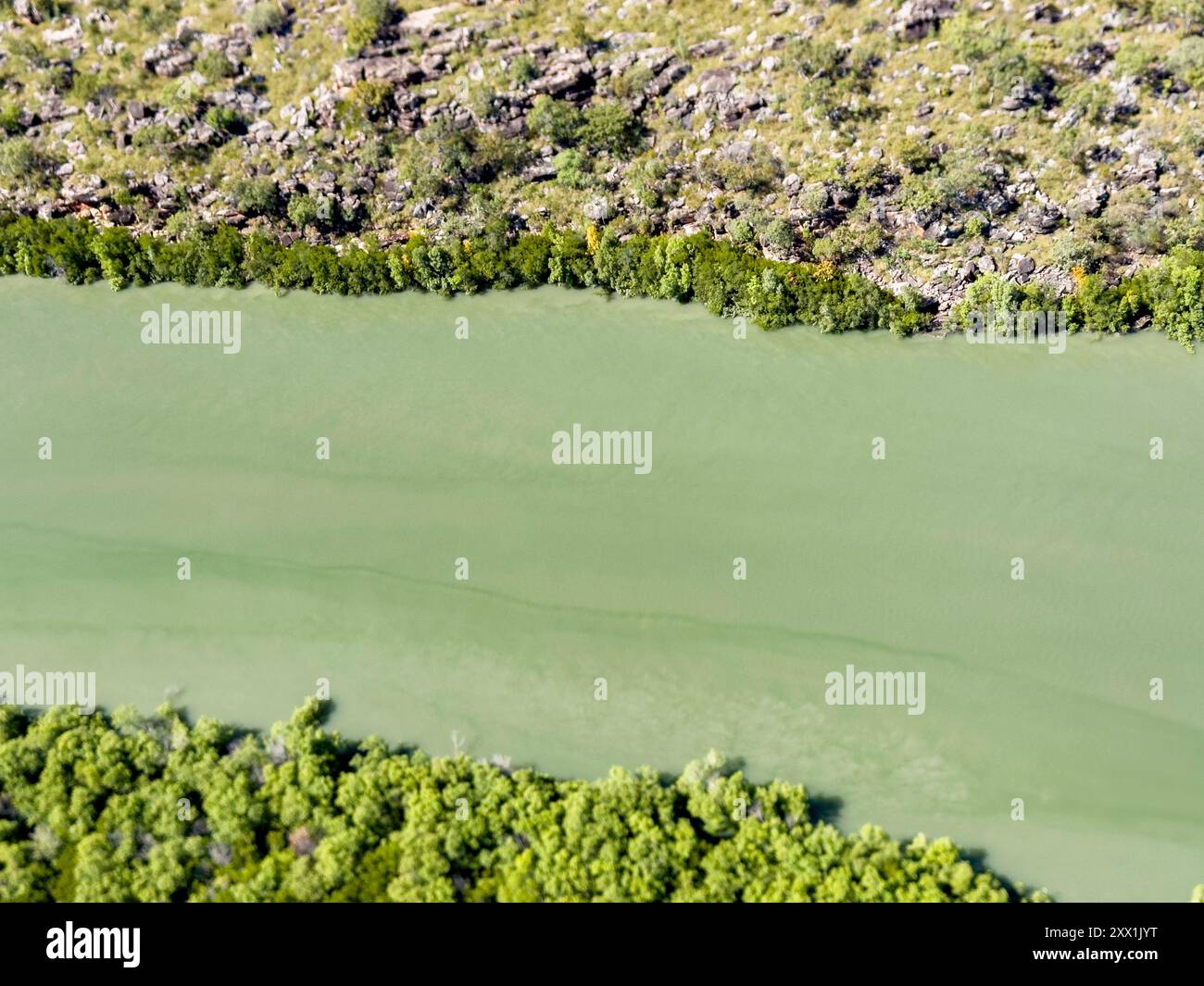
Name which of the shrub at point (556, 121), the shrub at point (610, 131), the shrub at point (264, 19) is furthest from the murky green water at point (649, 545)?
the shrub at point (264, 19)

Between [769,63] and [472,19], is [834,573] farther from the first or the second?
[472,19]

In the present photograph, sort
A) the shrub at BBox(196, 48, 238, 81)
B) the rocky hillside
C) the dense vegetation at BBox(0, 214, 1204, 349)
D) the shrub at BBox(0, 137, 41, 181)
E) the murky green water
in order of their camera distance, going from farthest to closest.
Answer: the shrub at BBox(196, 48, 238, 81) < the shrub at BBox(0, 137, 41, 181) < the rocky hillside < the dense vegetation at BBox(0, 214, 1204, 349) < the murky green water

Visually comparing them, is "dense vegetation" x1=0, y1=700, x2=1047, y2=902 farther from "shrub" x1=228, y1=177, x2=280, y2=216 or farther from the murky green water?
"shrub" x1=228, y1=177, x2=280, y2=216

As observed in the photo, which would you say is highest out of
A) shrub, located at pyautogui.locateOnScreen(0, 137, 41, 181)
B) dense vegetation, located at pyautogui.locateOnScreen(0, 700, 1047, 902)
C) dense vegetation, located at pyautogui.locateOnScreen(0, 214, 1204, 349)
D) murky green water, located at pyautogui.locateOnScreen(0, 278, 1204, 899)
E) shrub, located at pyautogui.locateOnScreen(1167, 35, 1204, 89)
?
shrub, located at pyautogui.locateOnScreen(1167, 35, 1204, 89)

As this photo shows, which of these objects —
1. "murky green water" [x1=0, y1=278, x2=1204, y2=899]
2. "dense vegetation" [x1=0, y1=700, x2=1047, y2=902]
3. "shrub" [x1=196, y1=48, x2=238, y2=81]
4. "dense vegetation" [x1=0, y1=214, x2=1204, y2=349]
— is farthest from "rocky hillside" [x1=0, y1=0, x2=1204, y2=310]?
"dense vegetation" [x1=0, y1=700, x2=1047, y2=902]

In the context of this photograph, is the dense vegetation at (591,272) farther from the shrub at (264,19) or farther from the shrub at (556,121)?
the shrub at (264,19)
